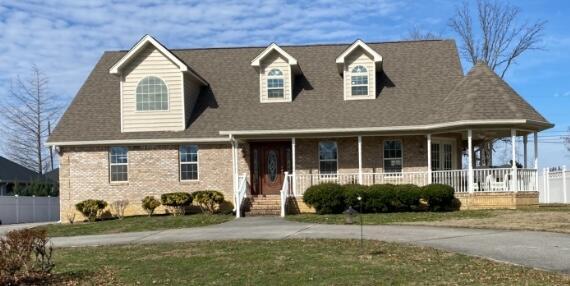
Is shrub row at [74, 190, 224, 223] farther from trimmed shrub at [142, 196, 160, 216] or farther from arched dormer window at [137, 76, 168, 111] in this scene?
arched dormer window at [137, 76, 168, 111]

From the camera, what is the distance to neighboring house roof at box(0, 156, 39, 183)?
144 feet

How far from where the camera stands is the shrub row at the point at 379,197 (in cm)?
2242

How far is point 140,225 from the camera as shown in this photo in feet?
70.7

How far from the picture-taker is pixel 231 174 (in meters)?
25.7

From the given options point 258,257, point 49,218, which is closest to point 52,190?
point 49,218

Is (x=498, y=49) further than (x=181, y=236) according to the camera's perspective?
Yes

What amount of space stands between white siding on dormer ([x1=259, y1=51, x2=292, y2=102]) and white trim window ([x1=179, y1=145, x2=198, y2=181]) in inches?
149

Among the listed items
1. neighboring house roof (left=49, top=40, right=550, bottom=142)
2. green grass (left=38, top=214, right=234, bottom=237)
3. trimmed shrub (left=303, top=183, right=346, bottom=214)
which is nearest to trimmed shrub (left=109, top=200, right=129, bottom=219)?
green grass (left=38, top=214, right=234, bottom=237)

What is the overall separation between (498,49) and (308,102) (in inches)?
746

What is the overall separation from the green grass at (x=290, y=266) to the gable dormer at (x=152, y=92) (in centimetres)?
1183

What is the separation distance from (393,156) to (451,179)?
2577 millimetres

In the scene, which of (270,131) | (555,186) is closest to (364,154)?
(270,131)

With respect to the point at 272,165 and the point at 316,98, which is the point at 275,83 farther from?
the point at 272,165

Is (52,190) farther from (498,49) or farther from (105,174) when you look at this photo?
(498,49)
